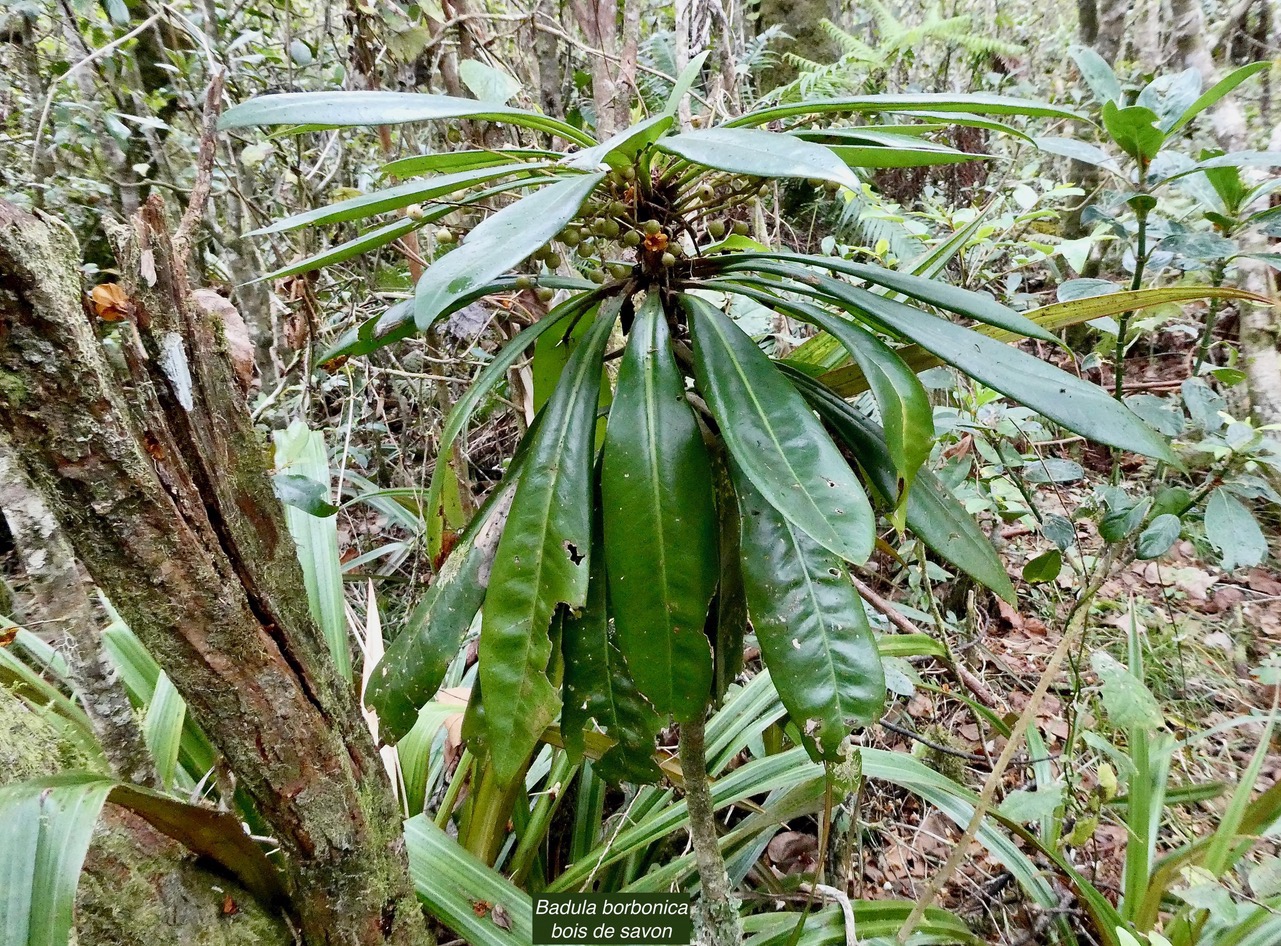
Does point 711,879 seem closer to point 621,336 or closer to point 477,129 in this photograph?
point 621,336

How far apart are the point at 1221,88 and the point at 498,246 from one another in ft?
2.76

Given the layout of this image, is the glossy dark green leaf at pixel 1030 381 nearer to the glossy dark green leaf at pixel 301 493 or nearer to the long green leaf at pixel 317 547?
the glossy dark green leaf at pixel 301 493

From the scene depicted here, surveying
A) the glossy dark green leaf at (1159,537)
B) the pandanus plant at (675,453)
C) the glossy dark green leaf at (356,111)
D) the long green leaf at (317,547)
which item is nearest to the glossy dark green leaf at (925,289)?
the pandanus plant at (675,453)

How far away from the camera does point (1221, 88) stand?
75 centimetres

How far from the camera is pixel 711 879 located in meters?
0.81

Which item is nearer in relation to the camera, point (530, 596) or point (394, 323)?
point (530, 596)

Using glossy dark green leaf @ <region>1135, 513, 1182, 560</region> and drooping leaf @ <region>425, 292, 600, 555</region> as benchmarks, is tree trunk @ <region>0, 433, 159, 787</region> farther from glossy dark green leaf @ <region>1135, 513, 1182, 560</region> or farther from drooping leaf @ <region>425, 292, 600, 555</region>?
glossy dark green leaf @ <region>1135, 513, 1182, 560</region>

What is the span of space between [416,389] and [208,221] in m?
0.73

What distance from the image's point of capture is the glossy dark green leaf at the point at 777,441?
1.73 feet

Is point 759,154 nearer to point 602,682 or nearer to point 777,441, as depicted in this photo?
point 777,441

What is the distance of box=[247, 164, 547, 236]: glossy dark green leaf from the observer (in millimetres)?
580

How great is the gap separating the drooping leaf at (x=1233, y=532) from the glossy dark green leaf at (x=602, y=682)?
84 cm

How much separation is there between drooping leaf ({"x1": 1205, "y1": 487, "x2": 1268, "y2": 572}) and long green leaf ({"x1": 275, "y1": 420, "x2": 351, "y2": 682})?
4.40 ft

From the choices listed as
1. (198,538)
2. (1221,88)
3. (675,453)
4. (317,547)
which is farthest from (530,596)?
(1221,88)
